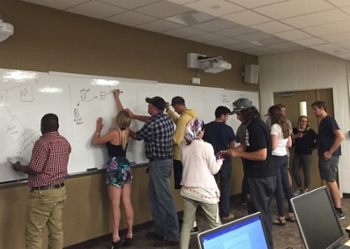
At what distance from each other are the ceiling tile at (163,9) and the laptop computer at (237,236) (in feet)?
9.55

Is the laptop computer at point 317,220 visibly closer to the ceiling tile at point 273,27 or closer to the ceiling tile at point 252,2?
the ceiling tile at point 252,2

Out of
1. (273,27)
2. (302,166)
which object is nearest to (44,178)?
(273,27)

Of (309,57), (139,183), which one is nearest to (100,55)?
(139,183)

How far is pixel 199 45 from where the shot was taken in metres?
5.80

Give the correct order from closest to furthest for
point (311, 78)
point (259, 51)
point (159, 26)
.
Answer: point (159, 26) < point (311, 78) < point (259, 51)

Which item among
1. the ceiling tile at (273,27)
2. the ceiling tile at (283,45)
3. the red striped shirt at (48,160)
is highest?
the ceiling tile at (283,45)

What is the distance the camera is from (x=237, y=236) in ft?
4.62

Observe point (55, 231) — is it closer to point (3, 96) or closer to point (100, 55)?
point (3, 96)

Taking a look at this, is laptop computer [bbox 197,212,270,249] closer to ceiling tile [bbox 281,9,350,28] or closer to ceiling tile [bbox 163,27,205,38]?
ceiling tile [bbox 281,9,350,28]

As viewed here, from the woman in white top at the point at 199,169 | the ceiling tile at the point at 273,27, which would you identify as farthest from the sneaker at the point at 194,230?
the ceiling tile at the point at 273,27

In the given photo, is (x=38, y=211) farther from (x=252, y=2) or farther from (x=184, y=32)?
(x=184, y=32)

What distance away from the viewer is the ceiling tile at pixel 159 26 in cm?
459

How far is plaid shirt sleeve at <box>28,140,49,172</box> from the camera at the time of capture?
3.16m

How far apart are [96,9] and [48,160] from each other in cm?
179
